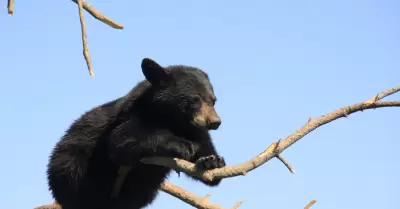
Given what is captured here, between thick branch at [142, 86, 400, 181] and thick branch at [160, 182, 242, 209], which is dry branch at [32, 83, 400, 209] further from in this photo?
thick branch at [160, 182, 242, 209]

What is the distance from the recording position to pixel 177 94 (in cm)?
805

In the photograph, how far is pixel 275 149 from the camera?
18.7 ft

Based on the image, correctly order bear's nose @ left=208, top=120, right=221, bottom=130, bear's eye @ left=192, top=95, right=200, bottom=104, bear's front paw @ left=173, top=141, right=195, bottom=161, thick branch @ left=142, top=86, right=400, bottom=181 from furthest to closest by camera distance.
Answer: bear's eye @ left=192, top=95, right=200, bottom=104
bear's nose @ left=208, top=120, right=221, bottom=130
bear's front paw @ left=173, top=141, right=195, bottom=161
thick branch @ left=142, top=86, right=400, bottom=181

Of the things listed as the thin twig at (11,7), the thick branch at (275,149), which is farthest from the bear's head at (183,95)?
the thin twig at (11,7)

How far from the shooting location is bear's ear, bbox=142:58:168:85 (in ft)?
27.0

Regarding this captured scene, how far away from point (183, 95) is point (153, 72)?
604mm

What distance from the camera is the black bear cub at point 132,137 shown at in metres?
7.69

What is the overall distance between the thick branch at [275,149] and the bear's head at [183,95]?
121 centimetres

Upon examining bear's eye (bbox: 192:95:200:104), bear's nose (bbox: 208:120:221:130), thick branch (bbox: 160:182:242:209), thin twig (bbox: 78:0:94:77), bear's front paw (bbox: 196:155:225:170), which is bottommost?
thick branch (bbox: 160:182:242:209)

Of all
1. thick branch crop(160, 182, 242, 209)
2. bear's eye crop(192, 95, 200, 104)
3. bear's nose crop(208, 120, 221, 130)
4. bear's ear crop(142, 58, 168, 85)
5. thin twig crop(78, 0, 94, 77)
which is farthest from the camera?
thick branch crop(160, 182, 242, 209)

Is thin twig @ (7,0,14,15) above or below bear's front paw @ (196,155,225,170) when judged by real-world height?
above

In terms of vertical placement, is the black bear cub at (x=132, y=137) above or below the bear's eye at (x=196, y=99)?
below

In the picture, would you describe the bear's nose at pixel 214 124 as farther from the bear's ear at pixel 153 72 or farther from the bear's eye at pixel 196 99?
the bear's ear at pixel 153 72

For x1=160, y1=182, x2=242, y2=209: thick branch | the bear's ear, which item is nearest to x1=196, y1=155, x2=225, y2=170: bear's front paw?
the bear's ear
